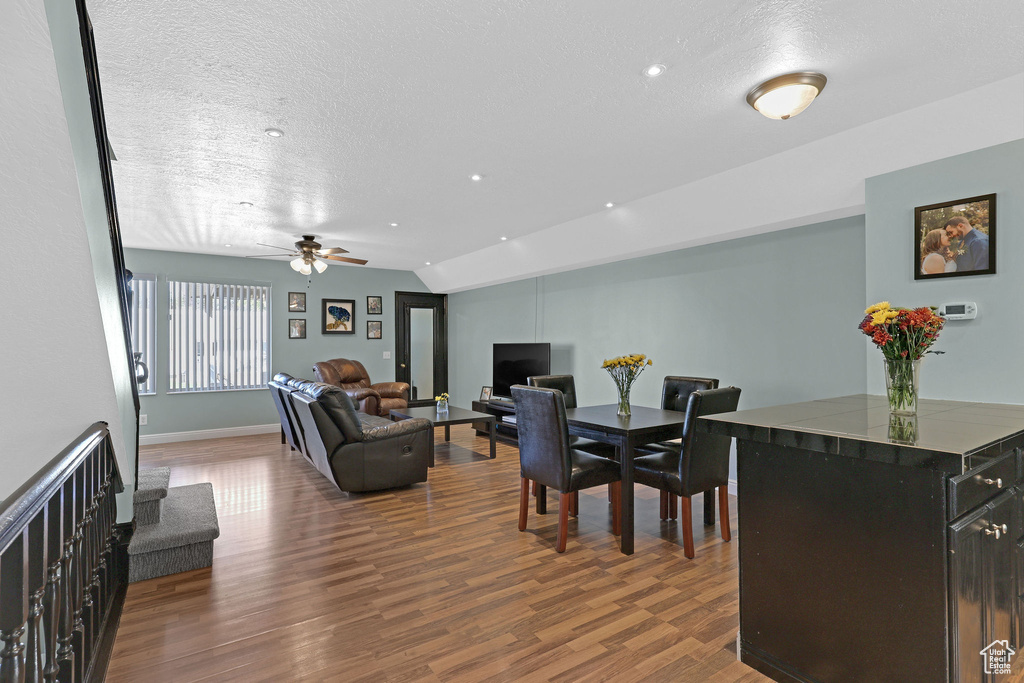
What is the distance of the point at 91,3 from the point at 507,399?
5.73 m

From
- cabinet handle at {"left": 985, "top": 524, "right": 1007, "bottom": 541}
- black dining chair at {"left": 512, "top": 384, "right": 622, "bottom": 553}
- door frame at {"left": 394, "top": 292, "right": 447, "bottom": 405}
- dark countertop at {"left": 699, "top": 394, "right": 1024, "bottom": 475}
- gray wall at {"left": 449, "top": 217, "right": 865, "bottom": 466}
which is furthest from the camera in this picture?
door frame at {"left": 394, "top": 292, "right": 447, "bottom": 405}

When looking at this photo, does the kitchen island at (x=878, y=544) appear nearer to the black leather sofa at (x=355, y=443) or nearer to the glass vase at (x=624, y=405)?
the glass vase at (x=624, y=405)

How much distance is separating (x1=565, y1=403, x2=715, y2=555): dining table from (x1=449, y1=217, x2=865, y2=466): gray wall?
1204 millimetres

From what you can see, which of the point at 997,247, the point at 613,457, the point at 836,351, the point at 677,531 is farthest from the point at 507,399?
the point at 997,247

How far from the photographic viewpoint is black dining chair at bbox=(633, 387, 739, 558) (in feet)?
10.2

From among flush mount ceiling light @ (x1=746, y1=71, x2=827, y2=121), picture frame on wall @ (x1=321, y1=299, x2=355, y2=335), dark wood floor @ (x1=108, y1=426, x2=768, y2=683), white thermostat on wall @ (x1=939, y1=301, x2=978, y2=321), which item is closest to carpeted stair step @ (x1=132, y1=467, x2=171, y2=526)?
dark wood floor @ (x1=108, y1=426, x2=768, y2=683)

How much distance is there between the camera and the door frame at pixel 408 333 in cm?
888

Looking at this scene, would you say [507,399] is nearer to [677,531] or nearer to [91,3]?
[677,531]

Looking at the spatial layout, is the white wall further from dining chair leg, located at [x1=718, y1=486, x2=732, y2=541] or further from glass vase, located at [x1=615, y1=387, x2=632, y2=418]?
dining chair leg, located at [x1=718, y1=486, x2=732, y2=541]

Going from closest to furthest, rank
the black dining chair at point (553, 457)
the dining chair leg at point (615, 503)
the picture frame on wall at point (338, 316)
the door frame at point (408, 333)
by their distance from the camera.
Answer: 1. the black dining chair at point (553, 457)
2. the dining chair leg at point (615, 503)
3. the picture frame on wall at point (338, 316)
4. the door frame at point (408, 333)

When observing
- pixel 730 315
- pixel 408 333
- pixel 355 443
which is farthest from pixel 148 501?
pixel 408 333

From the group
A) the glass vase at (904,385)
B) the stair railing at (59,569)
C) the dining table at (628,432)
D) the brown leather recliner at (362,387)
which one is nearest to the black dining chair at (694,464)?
the dining table at (628,432)

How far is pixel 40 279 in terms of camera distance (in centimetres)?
170

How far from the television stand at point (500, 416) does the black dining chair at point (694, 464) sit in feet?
10.3
